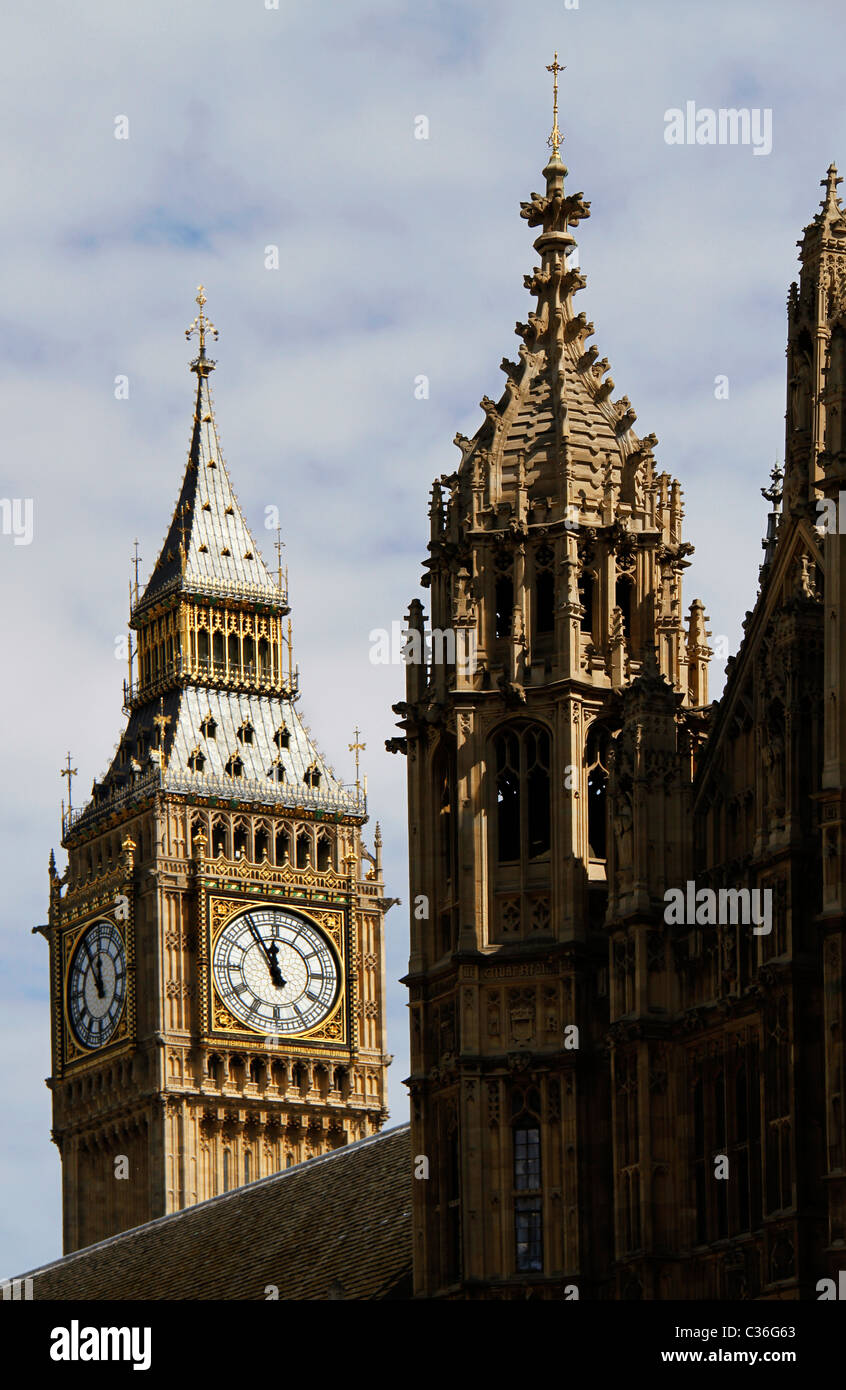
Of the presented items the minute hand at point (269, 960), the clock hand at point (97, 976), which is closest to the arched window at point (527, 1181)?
the minute hand at point (269, 960)

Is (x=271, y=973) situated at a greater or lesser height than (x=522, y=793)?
greater

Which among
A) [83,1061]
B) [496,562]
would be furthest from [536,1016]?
[83,1061]

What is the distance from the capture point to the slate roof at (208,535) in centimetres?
13775

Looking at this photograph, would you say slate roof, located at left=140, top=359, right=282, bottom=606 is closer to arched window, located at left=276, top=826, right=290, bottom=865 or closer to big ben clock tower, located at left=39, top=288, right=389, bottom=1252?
big ben clock tower, located at left=39, top=288, right=389, bottom=1252

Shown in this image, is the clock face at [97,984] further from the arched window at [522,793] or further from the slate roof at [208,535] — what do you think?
the arched window at [522,793]

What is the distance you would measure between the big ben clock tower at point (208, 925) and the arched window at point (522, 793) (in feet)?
211

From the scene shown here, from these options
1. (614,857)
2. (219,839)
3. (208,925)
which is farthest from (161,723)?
(614,857)

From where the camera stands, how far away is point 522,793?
222 ft

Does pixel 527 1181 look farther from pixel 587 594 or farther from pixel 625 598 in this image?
pixel 625 598

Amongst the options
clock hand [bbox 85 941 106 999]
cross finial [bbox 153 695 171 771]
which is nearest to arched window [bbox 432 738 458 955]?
cross finial [bbox 153 695 171 771]

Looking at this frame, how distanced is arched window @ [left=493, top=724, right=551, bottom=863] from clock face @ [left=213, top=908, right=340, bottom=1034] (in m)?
65.3

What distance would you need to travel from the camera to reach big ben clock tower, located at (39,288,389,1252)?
434 ft

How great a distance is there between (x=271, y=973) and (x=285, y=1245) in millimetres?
50476
